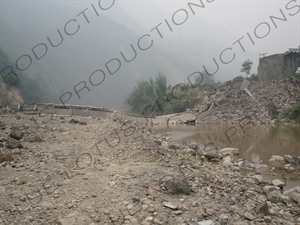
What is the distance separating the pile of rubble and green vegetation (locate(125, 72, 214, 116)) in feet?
13.1

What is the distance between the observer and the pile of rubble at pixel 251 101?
17578 mm

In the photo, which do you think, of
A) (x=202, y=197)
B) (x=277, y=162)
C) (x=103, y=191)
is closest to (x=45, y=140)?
(x=103, y=191)

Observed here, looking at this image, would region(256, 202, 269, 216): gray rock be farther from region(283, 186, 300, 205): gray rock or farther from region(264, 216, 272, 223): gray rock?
region(283, 186, 300, 205): gray rock

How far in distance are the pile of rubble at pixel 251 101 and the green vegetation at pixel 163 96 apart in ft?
13.1

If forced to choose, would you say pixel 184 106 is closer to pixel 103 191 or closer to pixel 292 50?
pixel 292 50

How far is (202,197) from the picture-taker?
3.39 meters

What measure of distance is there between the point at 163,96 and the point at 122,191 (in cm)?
2934

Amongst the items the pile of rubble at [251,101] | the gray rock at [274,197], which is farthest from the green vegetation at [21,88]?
the gray rock at [274,197]

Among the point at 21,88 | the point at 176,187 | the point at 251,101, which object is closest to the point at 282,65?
the point at 251,101

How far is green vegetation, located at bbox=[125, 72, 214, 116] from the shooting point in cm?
2683

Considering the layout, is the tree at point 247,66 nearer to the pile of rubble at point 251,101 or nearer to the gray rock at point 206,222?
the pile of rubble at point 251,101

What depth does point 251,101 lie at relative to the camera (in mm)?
19312

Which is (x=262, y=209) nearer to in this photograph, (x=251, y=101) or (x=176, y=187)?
(x=176, y=187)

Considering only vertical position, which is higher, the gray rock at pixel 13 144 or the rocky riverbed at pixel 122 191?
the gray rock at pixel 13 144
